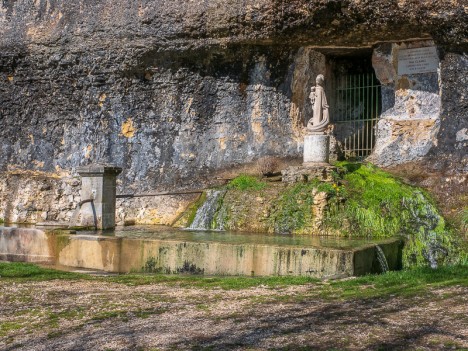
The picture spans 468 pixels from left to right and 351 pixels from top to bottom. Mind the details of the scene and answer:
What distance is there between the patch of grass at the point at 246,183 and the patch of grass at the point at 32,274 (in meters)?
5.61

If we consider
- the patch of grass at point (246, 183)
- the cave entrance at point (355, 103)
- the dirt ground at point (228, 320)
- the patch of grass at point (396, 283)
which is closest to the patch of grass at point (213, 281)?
the dirt ground at point (228, 320)

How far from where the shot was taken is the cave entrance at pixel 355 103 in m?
18.5

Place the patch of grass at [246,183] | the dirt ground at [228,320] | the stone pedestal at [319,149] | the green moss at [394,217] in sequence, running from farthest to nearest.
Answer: the patch of grass at [246,183], the stone pedestal at [319,149], the green moss at [394,217], the dirt ground at [228,320]

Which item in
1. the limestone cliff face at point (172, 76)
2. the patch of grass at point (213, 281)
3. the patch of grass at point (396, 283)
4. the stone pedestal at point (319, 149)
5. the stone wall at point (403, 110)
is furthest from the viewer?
the stone wall at point (403, 110)

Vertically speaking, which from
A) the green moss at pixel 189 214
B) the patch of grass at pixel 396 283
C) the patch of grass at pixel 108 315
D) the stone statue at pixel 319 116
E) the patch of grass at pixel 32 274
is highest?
the stone statue at pixel 319 116

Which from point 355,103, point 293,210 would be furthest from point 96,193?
point 355,103

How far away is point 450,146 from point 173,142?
7074 millimetres

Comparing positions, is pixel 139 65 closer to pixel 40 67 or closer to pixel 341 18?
pixel 40 67

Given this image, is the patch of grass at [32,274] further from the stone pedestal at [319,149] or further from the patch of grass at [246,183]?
the stone pedestal at [319,149]

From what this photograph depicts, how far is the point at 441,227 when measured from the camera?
505 inches

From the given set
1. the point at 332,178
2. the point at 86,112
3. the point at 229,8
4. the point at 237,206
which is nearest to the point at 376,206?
the point at 332,178

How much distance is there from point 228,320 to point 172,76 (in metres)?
12.3

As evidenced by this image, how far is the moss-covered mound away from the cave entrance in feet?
10.4

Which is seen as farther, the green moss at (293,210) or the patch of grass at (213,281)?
the green moss at (293,210)
